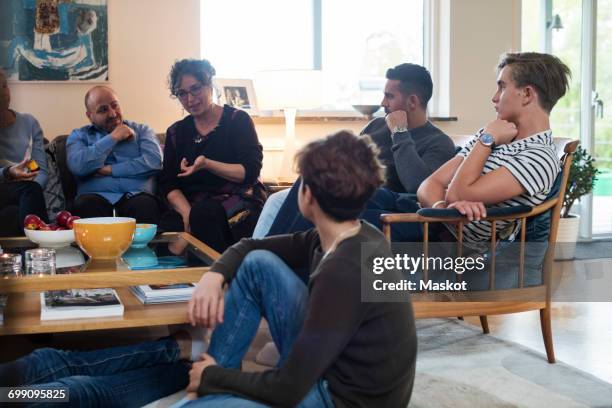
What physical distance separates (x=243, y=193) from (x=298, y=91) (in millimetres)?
972

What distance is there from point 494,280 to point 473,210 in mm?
303

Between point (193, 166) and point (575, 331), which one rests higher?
point (193, 166)

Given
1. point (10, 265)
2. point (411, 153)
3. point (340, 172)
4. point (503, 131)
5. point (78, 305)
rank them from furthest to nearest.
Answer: point (411, 153) < point (503, 131) < point (10, 265) < point (78, 305) < point (340, 172)

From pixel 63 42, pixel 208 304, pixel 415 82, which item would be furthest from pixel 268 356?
pixel 63 42

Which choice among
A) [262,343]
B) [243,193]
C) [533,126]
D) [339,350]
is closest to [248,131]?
[243,193]

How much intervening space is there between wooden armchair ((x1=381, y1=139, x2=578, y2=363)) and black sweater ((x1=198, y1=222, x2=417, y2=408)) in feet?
2.86

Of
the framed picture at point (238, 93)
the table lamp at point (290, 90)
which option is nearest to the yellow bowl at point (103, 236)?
the table lamp at point (290, 90)

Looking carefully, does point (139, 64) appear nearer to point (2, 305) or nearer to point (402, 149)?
point (402, 149)

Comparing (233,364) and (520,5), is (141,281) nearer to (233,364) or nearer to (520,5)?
(233,364)

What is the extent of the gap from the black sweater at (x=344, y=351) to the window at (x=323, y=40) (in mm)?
3348

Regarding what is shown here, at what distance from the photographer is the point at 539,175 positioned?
236 cm

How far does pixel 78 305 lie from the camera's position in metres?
1.97

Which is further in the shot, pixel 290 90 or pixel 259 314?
pixel 290 90

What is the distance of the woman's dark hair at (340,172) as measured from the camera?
141 centimetres
